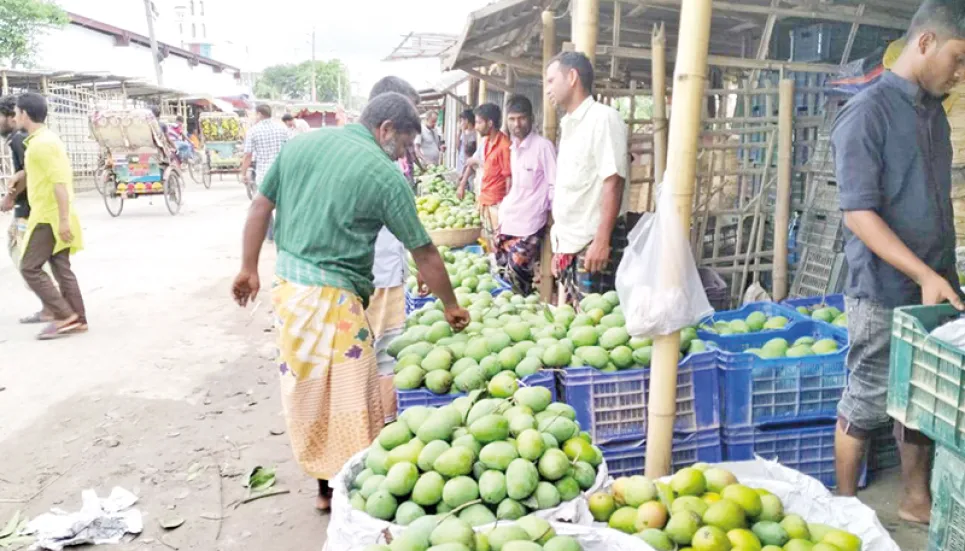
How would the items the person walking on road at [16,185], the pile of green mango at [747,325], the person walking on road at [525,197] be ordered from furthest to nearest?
the person walking on road at [16,185]
the person walking on road at [525,197]
the pile of green mango at [747,325]

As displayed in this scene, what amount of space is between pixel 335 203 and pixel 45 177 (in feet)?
14.4

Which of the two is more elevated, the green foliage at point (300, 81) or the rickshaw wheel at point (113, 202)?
the green foliage at point (300, 81)

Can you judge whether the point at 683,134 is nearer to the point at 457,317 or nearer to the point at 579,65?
the point at 457,317

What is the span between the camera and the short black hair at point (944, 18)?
265cm

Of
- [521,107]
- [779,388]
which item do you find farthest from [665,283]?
[521,107]

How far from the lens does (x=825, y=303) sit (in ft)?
14.4

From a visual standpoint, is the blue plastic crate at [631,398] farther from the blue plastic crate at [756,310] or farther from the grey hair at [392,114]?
the grey hair at [392,114]

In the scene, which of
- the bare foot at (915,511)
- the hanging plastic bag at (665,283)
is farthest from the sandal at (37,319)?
the bare foot at (915,511)

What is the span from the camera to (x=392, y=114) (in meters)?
3.22

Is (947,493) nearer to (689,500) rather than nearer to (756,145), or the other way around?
(689,500)

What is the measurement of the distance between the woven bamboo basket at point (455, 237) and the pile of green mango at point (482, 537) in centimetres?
562

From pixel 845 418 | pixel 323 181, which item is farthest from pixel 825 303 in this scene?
pixel 323 181

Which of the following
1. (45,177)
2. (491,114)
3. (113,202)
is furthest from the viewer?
(113,202)

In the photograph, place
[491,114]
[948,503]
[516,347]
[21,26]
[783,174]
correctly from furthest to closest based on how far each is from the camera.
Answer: [21,26], [491,114], [783,174], [516,347], [948,503]
